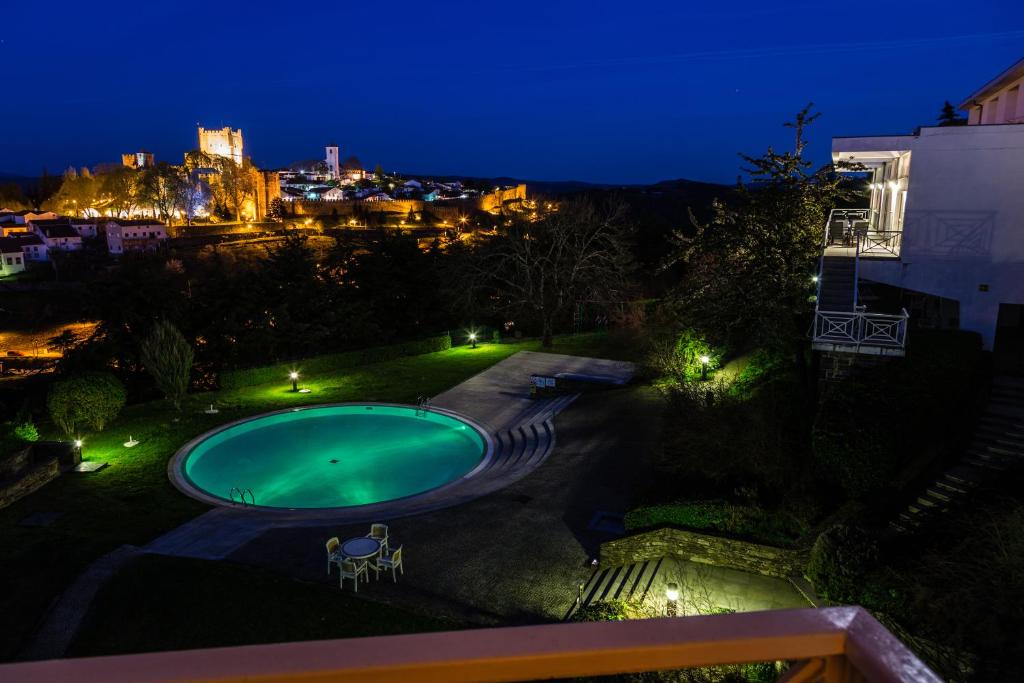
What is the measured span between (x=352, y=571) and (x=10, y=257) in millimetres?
66514

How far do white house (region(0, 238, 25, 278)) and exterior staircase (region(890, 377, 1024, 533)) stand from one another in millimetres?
71970

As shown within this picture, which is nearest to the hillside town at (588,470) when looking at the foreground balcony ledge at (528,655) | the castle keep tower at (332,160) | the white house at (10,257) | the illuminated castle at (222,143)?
the foreground balcony ledge at (528,655)

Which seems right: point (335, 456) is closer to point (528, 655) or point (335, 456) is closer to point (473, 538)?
point (473, 538)

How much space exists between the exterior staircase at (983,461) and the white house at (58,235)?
76492 mm

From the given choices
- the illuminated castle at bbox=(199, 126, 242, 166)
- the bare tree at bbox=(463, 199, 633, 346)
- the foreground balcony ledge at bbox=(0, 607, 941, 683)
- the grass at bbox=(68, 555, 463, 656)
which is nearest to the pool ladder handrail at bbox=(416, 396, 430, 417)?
the bare tree at bbox=(463, 199, 633, 346)

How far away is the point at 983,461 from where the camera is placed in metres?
11.8

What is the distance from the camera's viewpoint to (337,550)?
11.7 metres

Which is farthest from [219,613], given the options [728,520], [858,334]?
[858,334]

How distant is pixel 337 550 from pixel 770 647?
11445mm

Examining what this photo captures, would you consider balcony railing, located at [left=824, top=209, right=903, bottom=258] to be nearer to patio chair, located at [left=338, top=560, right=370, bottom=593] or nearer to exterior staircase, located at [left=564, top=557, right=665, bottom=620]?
exterior staircase, located at [left=564, top=557, right=665, bottom=620]

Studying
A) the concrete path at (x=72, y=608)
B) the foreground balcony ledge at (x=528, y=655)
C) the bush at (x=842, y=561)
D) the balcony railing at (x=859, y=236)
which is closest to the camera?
the foreground balcony ledge at (x=528, y=655)

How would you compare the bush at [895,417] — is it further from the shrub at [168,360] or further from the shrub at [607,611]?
the shrub at [168,360]

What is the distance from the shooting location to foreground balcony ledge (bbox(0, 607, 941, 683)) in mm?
1250

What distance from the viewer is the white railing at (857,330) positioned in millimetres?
13555
